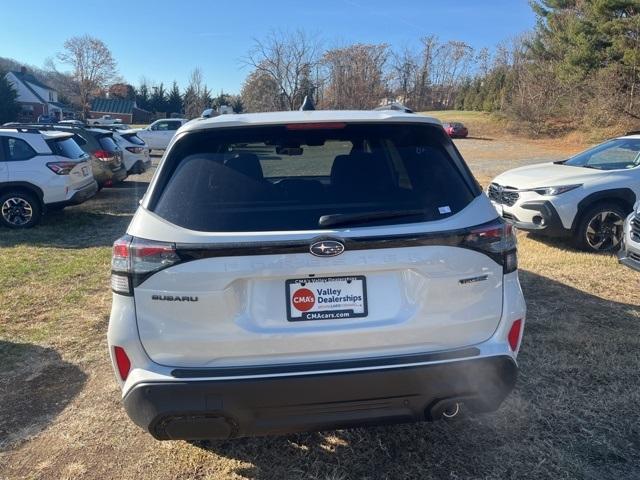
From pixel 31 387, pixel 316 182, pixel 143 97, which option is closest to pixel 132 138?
pixel 31 387

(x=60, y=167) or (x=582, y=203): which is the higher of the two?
(x=60, y=167)

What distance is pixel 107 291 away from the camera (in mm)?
5895

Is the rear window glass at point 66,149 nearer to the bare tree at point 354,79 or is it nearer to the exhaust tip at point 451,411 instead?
the exhaust tip at point 451,411

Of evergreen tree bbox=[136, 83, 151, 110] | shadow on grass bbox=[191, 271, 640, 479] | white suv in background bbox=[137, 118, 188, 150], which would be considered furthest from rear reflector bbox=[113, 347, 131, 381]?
evergreen tree bbox=[136, 83, 151, 110]

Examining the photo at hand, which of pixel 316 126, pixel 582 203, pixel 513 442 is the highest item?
pixel 316 126

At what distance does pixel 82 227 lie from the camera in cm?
980

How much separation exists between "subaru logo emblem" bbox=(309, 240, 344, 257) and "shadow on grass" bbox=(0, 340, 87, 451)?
2229 millimetres

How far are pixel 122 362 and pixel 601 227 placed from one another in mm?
6718

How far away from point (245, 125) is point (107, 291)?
406 centimetres

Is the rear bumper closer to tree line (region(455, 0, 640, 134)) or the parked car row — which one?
the parked car row

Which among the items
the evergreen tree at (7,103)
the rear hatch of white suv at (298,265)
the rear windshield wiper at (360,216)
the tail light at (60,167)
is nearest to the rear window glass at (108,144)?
the tail light at (60,167)

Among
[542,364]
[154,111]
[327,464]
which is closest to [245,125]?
[327,464]

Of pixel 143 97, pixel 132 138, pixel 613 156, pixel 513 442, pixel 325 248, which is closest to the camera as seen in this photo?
pixel 325 248

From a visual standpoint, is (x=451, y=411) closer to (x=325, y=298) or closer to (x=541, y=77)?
(x=325, y=298)
